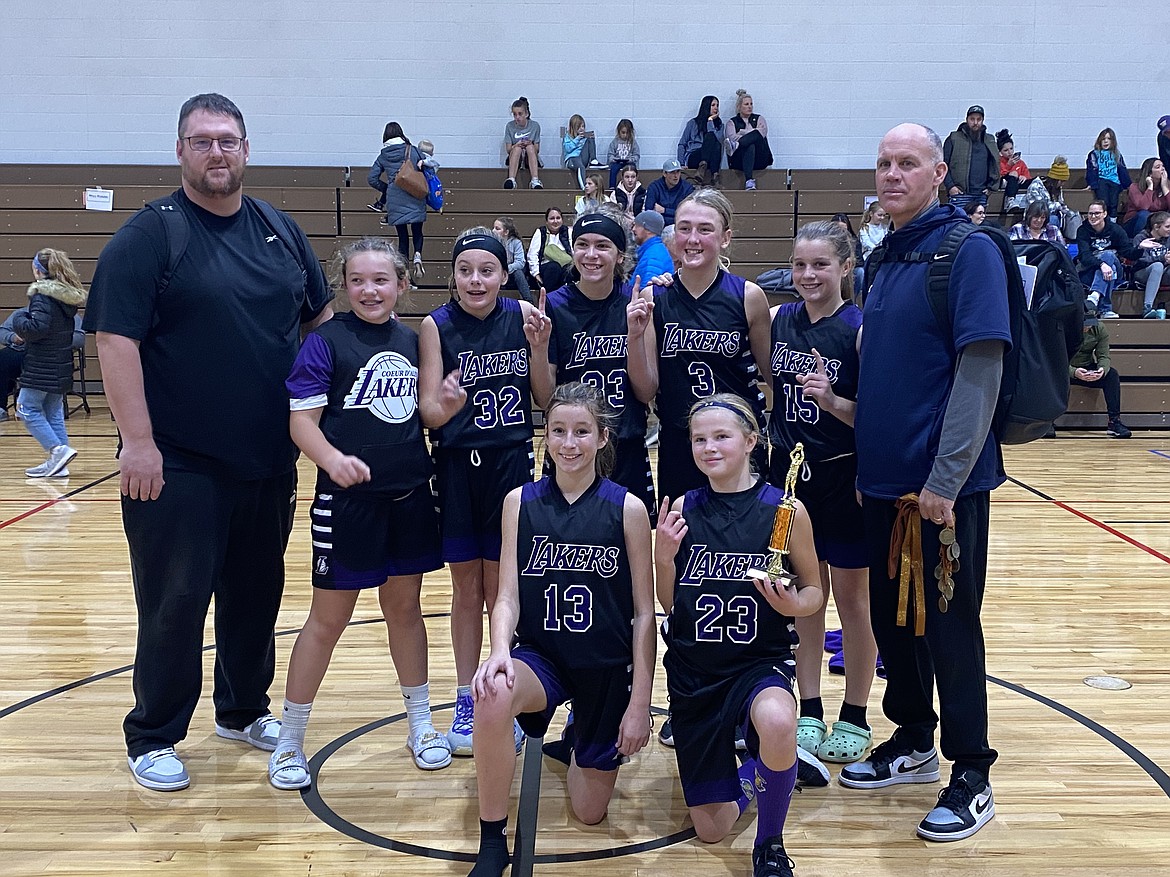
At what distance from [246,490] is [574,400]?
1.10 metres

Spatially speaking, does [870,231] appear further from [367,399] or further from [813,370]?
[367,399]

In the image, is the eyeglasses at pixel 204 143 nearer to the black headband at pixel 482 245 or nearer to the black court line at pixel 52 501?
the black headband at pixel 482 245

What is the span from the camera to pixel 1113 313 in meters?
11.1

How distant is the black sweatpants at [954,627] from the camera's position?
2.81m

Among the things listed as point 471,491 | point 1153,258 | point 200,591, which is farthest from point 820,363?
point 1153,258

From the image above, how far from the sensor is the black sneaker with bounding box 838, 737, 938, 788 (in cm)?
314

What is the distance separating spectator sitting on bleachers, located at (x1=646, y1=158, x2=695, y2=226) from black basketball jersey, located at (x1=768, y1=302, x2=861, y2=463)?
8.79m

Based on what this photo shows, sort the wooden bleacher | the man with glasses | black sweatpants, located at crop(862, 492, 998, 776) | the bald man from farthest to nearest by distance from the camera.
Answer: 1. the wooden bleacher
2. the man with glasses
3. black sweatpants, located at crop(862, 492, 998, 776)
4. the bald man

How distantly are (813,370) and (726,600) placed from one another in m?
0.83

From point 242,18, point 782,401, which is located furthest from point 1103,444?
point 242,18

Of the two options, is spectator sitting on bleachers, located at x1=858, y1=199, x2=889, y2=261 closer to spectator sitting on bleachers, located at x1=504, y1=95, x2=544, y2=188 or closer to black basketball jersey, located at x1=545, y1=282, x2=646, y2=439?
spectator sitting on bleachers, located at x1=504, y1=95, x2=544, y2=188

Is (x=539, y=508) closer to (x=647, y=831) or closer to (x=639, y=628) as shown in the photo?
(x=639, y=628)

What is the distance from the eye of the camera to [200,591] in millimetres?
3100

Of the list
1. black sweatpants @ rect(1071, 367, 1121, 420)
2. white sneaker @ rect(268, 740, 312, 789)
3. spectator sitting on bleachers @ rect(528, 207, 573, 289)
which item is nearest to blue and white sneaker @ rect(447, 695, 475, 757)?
white sneaker @ rect(268, 740, 312, 789)
